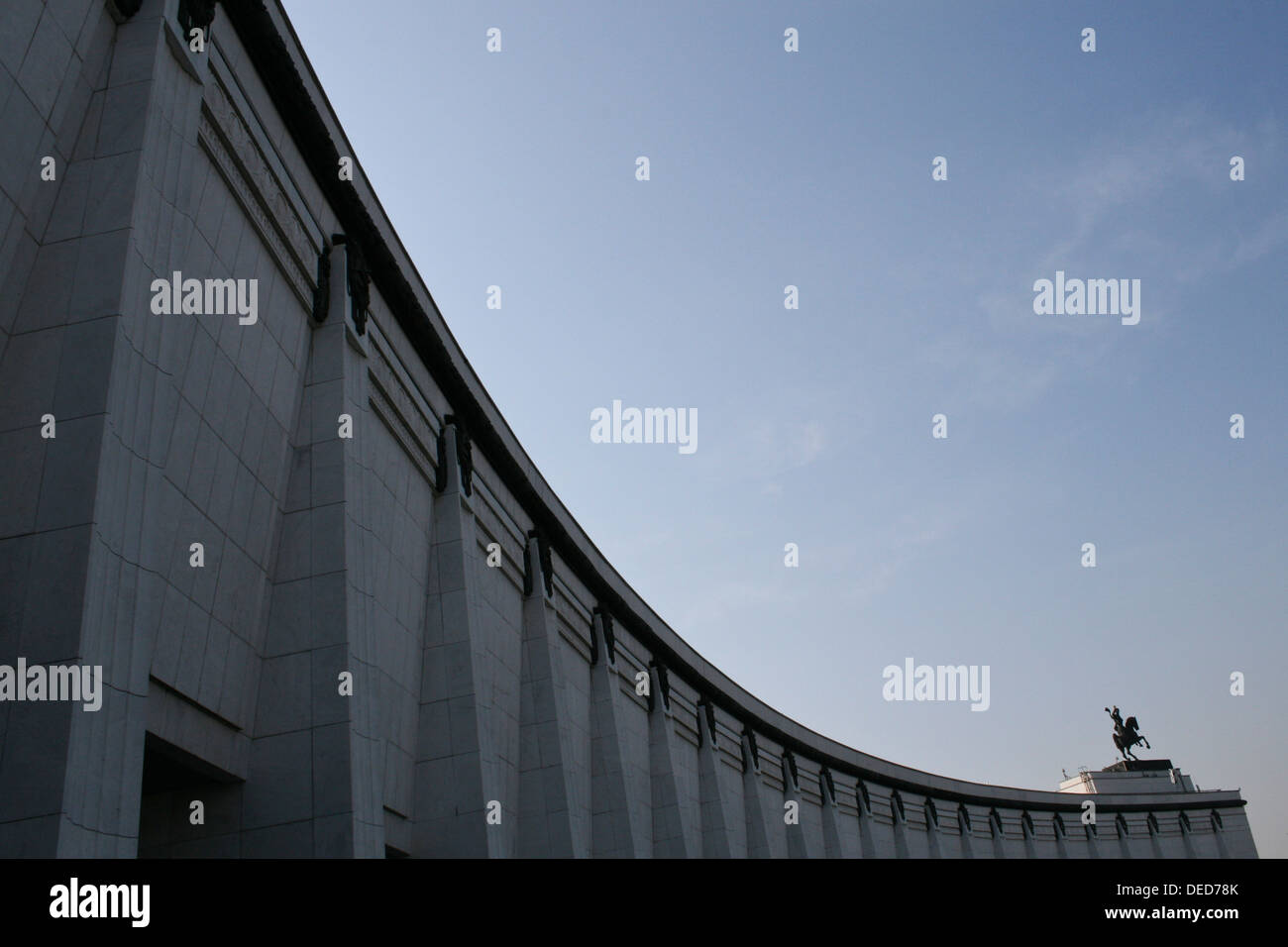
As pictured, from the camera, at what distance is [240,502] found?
1581 cm

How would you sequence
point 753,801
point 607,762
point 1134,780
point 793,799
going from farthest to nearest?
point 1134,780
point 793,799
point 753,801
point 607,762

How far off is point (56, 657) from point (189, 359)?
5698 millimetres
